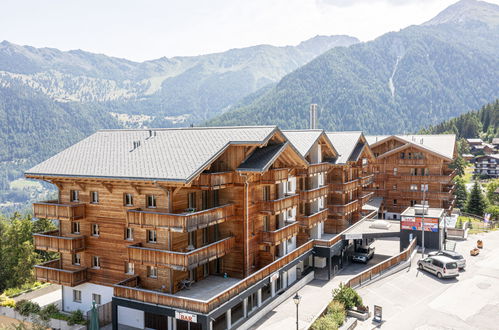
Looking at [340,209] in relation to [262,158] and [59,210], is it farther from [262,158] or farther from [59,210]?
[59,210]

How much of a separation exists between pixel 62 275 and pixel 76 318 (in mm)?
3338

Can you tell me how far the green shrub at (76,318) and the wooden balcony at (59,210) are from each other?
6.80 meters

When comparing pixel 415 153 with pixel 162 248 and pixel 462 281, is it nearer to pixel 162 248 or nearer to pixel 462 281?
pixel 462 281

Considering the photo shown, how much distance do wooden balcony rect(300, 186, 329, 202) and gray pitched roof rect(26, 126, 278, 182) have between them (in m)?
10.6

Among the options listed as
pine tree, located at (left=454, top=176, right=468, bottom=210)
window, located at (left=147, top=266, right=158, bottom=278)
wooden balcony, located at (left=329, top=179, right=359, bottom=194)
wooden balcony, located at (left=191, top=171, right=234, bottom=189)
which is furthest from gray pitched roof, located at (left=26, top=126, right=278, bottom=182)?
pine tree, located at (left=454, top=176, right=468, bottom=210)

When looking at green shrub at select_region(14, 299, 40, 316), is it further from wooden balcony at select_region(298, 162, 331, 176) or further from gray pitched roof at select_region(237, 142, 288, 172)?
wooden balcony at select_region(298, 162, 331, 176)

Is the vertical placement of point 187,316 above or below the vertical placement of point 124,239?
below

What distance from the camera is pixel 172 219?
84.3ft

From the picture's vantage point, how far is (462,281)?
35.5 m

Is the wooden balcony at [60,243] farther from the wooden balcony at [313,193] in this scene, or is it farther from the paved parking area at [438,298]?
the paved parking area at [438,298]

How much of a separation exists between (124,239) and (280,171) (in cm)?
1286

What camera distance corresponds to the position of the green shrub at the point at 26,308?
31453mm

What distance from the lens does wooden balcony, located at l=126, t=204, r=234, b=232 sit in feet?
83.9

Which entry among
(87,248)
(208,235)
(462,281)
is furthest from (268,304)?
(462,281)
